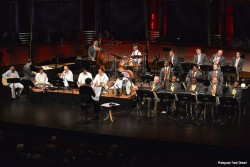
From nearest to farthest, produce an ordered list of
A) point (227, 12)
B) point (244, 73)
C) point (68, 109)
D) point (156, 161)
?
point (156, 161), point (68, 109), point (244, 73), point (227, 12)

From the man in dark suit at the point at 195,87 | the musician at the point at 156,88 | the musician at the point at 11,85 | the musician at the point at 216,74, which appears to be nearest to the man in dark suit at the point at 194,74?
the musician at the point at 216,74

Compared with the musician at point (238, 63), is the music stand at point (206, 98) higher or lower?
lower

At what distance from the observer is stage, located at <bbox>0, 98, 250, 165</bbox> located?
1688cm

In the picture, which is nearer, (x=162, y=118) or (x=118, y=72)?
(x=162, y=118)

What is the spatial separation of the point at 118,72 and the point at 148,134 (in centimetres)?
641

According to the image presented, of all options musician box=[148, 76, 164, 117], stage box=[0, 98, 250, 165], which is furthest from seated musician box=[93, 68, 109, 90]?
musician box=[148, 76, 164, 117]

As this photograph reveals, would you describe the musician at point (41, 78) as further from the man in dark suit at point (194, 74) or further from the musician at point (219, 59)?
the musician at point (219, 59)

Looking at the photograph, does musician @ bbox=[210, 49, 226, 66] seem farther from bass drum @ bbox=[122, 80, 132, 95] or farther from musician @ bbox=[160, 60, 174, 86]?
bass drum @ bbox=[122, 80, 132, 95]

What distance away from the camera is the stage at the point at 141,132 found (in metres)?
16.9

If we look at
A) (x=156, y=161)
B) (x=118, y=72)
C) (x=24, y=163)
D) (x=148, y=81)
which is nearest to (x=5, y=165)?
(x=24, y=163)

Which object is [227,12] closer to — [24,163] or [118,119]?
[118,119]

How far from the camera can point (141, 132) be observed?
18.2 metres

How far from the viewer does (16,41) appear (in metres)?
28.6

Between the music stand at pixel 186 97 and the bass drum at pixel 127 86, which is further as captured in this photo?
the bass drum at pixel 127 86
